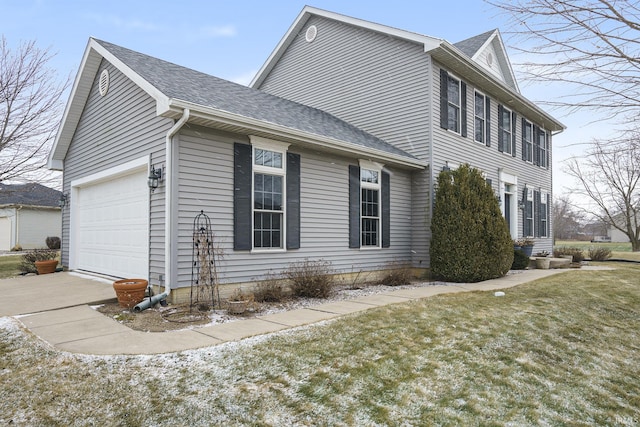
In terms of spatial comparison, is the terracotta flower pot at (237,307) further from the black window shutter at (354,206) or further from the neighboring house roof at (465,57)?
the neighboring house roof at (465,57)

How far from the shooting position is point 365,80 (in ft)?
39.4

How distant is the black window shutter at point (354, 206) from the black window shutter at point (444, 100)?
3082 mm

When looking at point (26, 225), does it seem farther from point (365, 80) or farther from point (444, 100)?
point (444, 100)

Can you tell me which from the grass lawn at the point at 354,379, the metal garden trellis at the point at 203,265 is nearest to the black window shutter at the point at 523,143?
the grass lawn at the point at 354,379

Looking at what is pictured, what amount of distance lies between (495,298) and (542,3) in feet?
17.0

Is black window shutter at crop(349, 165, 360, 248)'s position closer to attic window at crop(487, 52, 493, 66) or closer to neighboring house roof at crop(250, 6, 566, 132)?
neighboring house roof at crop(250, 6, 566, 132)

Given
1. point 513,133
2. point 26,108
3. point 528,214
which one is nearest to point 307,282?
point 513,133

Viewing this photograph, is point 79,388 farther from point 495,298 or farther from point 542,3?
point 495,298

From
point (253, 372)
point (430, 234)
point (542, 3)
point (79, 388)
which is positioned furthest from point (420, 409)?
point (430, 234)

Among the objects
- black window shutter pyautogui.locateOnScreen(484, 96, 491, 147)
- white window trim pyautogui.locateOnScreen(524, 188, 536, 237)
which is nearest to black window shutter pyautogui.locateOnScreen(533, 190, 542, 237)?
white window trim pyautogui.locateOnScreen(524, 188, 536, 237)

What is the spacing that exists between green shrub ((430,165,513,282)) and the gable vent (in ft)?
21.2

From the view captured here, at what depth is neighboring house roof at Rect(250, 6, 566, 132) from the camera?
10.5 m


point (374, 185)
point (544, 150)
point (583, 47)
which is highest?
point (544, 150)

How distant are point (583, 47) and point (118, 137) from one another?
799 centimetres
